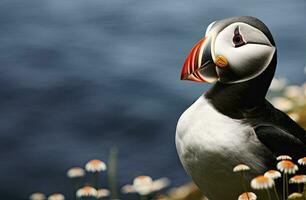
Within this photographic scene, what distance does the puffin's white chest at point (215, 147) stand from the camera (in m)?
2.52

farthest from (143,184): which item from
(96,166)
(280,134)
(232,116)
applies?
(280,134)

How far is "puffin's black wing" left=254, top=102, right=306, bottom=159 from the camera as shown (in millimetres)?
2549

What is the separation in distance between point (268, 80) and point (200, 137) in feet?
0.94

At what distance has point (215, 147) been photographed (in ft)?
8.29

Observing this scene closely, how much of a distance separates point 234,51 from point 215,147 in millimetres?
302

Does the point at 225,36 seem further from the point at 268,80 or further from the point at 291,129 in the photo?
the point at 291,129

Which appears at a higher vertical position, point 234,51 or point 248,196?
point 234,51

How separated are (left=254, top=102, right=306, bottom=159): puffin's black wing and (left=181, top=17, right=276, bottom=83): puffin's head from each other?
16 cm

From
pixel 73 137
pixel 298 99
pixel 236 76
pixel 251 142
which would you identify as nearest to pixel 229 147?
pixel 251 142

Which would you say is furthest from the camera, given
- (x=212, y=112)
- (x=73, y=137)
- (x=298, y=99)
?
(x=73, y=137)

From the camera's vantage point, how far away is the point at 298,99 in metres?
4.36

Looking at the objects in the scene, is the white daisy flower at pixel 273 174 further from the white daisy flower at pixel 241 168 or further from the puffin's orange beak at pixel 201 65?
the puffin's orange beak at pixel 201 65

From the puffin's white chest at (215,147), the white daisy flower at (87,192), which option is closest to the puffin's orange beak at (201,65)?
the puffin's white chest at (215,147)

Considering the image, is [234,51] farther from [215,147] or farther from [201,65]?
[215,147]
